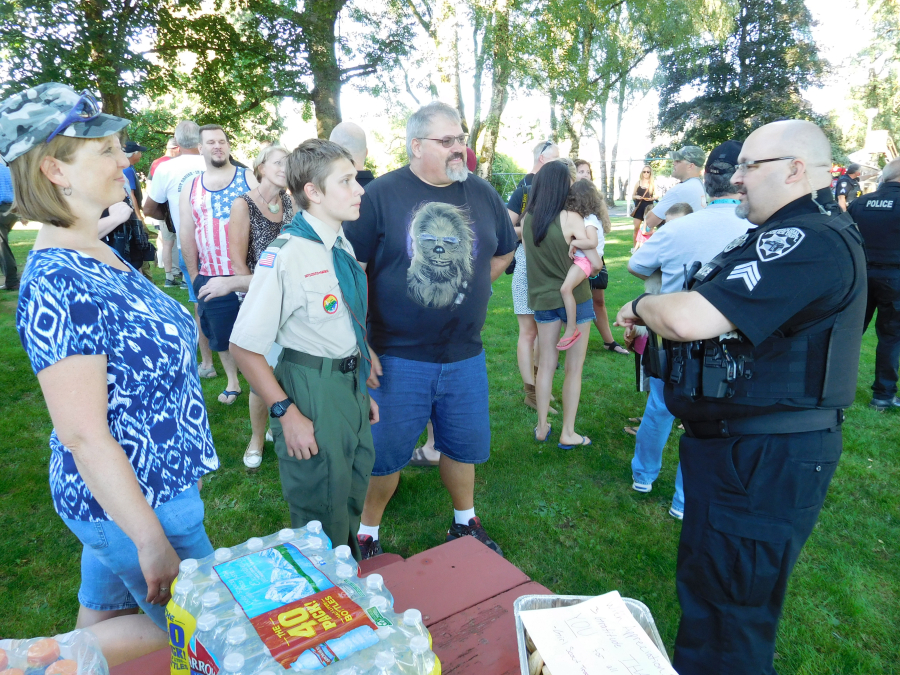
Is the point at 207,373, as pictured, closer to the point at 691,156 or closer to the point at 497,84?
the point at 691,156

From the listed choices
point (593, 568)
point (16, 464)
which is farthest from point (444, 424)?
point (16, 464)

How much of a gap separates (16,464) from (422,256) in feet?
11.2

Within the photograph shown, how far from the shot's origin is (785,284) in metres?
Answer: 1.72

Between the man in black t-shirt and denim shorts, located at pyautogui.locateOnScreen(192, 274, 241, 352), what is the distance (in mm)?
1730

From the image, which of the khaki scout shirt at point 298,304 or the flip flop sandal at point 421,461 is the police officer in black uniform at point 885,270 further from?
the khaki scout shirt at point 298,304

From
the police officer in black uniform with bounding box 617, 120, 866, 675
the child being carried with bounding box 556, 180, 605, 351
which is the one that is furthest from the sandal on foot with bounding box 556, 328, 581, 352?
the police officer in black uniform with bounding box 617, 120, 866, 675

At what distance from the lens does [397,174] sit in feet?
8.83

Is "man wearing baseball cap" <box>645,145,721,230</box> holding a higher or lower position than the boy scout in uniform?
higher

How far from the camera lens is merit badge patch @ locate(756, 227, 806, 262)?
1744 mm

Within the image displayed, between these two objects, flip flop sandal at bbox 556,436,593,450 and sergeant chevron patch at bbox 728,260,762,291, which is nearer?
sergeant chevron patch at bbox 728,260,762,291

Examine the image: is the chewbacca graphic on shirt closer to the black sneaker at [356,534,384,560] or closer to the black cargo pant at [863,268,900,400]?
the black sneaker at [356,534,384,560]

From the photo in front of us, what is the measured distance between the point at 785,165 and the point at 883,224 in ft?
13.3

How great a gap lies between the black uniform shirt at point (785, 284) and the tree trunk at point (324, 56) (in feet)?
45.9

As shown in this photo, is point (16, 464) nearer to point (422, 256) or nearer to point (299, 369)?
point (299, 369)
